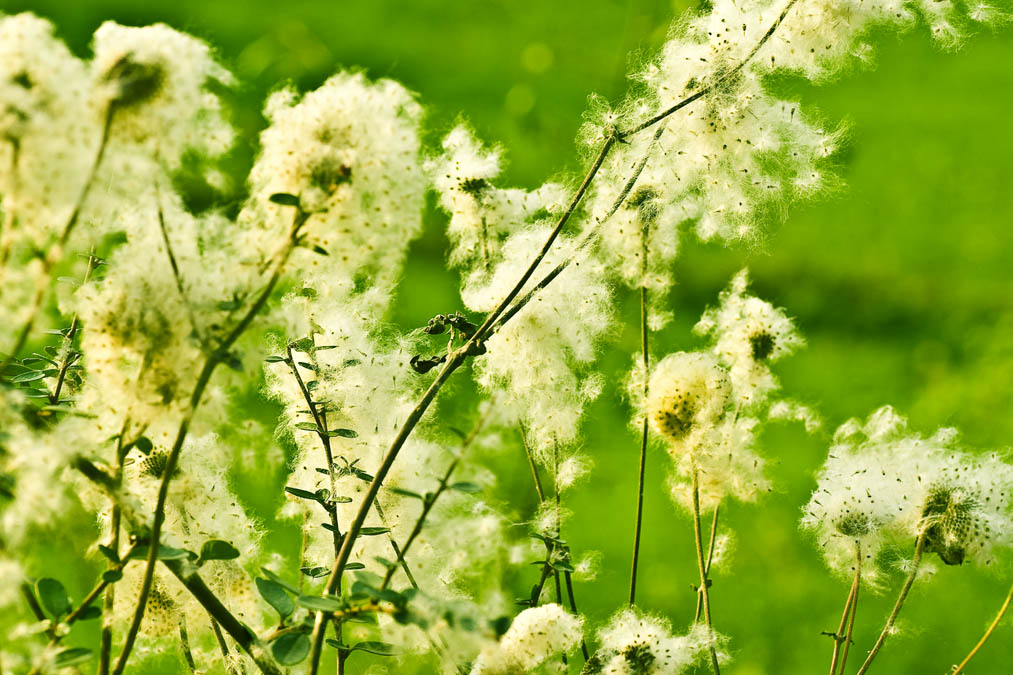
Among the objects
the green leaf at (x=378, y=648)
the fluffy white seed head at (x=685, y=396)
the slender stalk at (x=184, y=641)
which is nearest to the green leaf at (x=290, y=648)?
the green leaf at (x=378, y=648)

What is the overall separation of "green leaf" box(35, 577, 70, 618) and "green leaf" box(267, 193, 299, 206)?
447 millimetres

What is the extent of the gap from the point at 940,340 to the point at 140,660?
15.7 ft

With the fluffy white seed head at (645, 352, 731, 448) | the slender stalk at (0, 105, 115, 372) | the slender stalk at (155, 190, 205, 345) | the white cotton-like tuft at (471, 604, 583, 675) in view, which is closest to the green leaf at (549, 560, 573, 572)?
the white cotton-like tuft at (471, 604, 583, 675)

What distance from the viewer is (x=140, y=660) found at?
147 centimetres

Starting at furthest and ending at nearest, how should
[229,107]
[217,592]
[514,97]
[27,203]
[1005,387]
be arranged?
[1005,387] < [514,97] < [217,592] < [229,107] < [27,203]

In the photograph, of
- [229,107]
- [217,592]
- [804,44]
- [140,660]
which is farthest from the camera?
[140,660]

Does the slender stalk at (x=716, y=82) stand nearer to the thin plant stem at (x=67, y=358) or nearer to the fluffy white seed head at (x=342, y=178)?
the fluffy white seed head at (x=342, y=178)

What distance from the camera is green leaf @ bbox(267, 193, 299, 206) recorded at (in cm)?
81

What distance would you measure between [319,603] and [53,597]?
11.2 inches

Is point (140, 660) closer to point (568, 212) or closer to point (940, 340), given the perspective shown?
point (568, 212)

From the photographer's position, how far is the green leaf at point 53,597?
955mm

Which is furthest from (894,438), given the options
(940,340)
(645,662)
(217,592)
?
(940,340)

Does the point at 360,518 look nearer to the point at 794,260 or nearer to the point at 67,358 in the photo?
the point at 67,358

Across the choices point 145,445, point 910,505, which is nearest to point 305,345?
point 145,445
